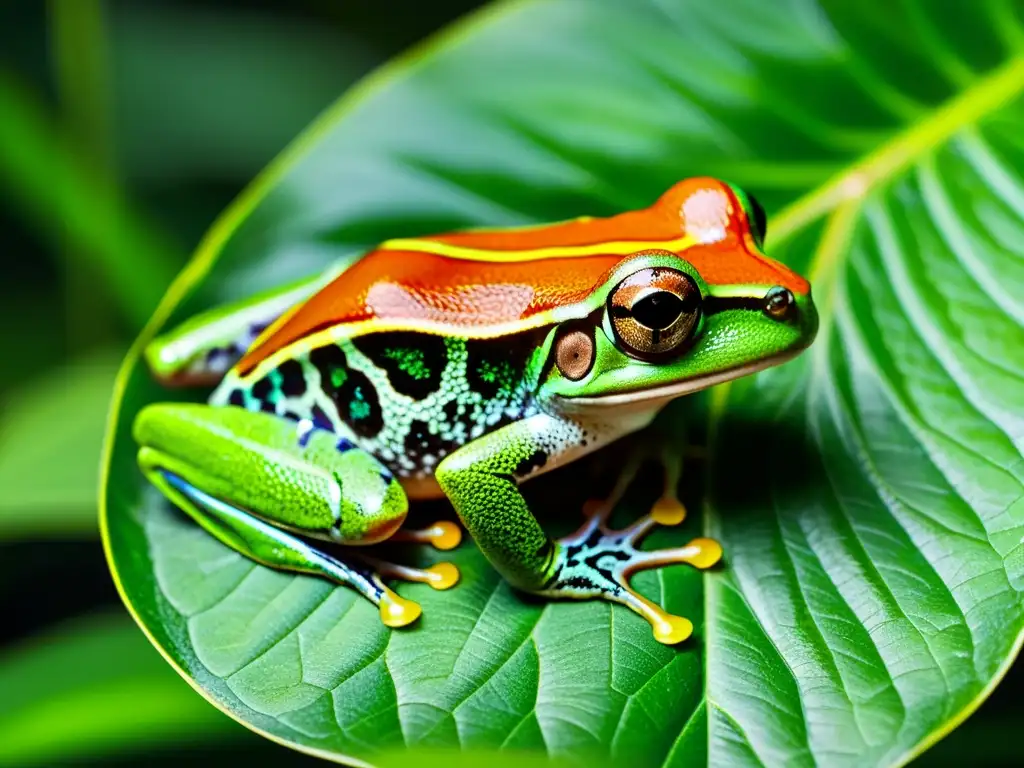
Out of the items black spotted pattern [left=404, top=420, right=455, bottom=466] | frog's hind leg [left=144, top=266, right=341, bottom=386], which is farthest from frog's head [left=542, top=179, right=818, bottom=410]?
frog's hind leg [left=144, top=266, right=341, bottom=386]

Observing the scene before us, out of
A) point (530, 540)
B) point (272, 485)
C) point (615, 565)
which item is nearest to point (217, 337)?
point (272, 485)

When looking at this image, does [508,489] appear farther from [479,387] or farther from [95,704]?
[95,704]

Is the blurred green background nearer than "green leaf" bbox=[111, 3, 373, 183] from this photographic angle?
Yes

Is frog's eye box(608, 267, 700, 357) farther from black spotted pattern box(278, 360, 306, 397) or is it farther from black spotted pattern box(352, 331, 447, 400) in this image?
black spotted pattern box(278, 360, 306, 397)

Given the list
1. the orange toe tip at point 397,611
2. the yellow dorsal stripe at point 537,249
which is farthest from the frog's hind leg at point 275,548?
the yellow dorsal stripe at point 537,249

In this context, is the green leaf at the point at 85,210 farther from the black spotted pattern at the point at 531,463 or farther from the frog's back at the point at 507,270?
the black spotted pattern at the point at 531,463

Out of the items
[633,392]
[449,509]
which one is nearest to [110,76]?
[449,509]

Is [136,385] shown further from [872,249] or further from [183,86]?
[183,86]
